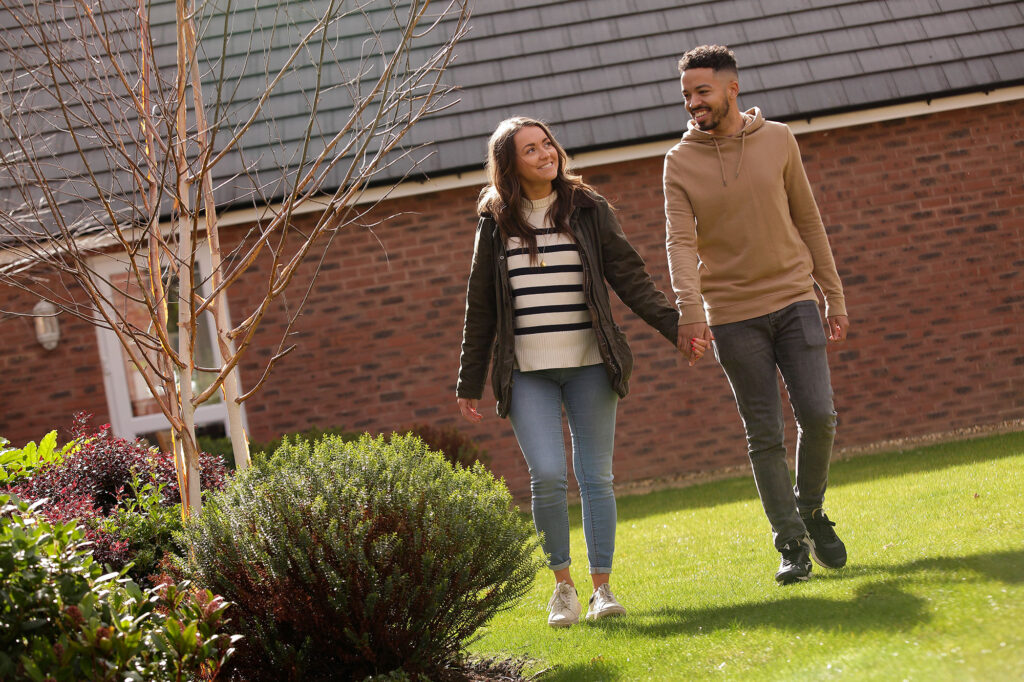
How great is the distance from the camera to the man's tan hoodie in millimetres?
4508

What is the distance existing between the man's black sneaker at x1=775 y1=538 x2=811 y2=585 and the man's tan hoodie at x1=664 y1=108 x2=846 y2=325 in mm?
966

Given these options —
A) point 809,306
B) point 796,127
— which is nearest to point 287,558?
point 809,306

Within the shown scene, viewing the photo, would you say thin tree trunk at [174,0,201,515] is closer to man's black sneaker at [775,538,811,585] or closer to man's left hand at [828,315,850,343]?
man's black sneaker at [775,538,811,585]

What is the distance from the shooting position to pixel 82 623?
2.88 meters

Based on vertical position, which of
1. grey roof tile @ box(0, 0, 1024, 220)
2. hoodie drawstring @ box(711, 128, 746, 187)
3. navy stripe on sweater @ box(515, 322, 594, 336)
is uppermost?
grey roof tile @ box(0, 0, 1024, 220)

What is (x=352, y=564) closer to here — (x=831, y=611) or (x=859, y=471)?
(x=831, y=611)

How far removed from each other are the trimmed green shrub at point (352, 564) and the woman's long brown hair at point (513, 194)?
122cm

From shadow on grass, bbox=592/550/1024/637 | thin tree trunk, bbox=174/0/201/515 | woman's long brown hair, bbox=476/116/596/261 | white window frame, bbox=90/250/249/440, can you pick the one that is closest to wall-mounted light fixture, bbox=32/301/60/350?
white window frame, bbox=90/250/249/440

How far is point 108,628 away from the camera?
2.88 m

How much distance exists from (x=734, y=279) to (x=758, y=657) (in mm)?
1690

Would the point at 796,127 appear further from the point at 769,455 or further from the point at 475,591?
the point at 475,591

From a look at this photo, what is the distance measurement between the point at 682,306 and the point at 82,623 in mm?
2593

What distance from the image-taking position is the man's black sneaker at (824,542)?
4.52 meters

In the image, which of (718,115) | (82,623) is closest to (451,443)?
(718,115)
